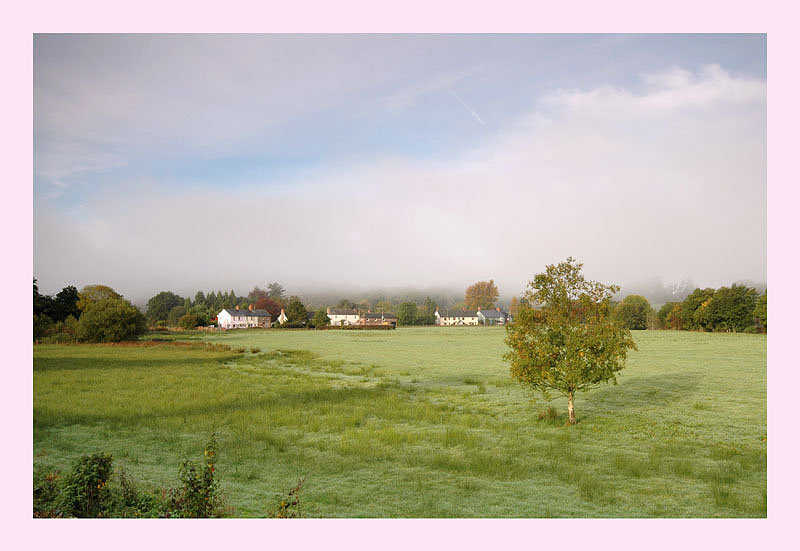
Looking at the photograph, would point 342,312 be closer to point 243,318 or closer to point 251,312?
point 243,318

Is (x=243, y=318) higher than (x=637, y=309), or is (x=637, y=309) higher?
(x=637, y=309)

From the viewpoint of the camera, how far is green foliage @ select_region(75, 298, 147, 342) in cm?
3142

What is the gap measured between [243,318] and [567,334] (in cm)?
2753

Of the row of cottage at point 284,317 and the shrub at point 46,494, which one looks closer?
the shrub at point 46,494

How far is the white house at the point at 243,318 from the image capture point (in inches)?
1150

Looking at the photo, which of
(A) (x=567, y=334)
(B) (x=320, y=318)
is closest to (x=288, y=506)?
(A) (x=567, y=334)

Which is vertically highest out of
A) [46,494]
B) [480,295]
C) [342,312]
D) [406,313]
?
[480,295]

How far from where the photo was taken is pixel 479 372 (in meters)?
20.4

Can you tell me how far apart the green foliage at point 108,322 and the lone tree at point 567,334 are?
103ft

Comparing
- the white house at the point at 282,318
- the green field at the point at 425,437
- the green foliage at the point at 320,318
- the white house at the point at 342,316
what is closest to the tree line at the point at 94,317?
the white house at the point at 282,318

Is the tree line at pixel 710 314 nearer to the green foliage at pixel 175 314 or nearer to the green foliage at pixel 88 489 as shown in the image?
the green foliage at pixel 175 314

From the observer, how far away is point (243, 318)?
33.5 metres

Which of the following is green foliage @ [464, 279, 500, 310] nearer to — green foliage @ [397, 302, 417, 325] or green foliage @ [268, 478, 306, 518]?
green foliage @ [397, 302, 417, 325]
